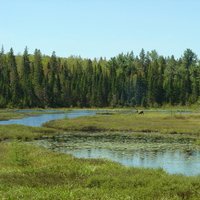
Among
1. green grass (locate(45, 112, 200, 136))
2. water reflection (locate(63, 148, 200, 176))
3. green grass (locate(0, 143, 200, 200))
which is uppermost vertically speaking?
green grass (locate(45, 112, 200, 136))

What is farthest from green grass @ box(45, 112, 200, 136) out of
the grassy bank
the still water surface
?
the still water surface

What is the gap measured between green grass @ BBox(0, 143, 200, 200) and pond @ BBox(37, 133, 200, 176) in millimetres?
6236

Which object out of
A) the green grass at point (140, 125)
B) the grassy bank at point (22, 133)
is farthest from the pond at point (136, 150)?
the green grass at point (140, 125)

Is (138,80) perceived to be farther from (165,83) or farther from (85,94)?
(85,94)

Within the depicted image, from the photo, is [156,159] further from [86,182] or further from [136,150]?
[86,182]

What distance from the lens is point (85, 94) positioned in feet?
634

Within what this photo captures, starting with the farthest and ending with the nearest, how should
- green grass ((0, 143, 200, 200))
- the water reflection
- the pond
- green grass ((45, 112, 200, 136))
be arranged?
1. green grass ((45, 112, 200, 136))
2. the pond
3. the water reflection
4. green grass ((0, 143, 200, 200))

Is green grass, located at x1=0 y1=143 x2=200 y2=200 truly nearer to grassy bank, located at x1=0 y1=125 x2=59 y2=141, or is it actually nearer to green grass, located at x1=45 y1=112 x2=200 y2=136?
grassy bank, located at x1=0 y1=125 x2=59 y2=141

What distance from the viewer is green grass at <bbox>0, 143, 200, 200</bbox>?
2386 cm

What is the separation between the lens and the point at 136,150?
5062 centimetres

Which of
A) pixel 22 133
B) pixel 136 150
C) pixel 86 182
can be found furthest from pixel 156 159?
pixel 22 133

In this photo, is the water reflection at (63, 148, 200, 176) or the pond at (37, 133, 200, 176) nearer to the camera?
the water reflection at (63, 148, 200, 176)

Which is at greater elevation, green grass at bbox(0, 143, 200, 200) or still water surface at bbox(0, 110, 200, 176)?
green grass at bbox(0, 143, 200, 200)

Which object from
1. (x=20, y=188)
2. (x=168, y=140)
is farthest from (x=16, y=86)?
(x=20, y=188)
